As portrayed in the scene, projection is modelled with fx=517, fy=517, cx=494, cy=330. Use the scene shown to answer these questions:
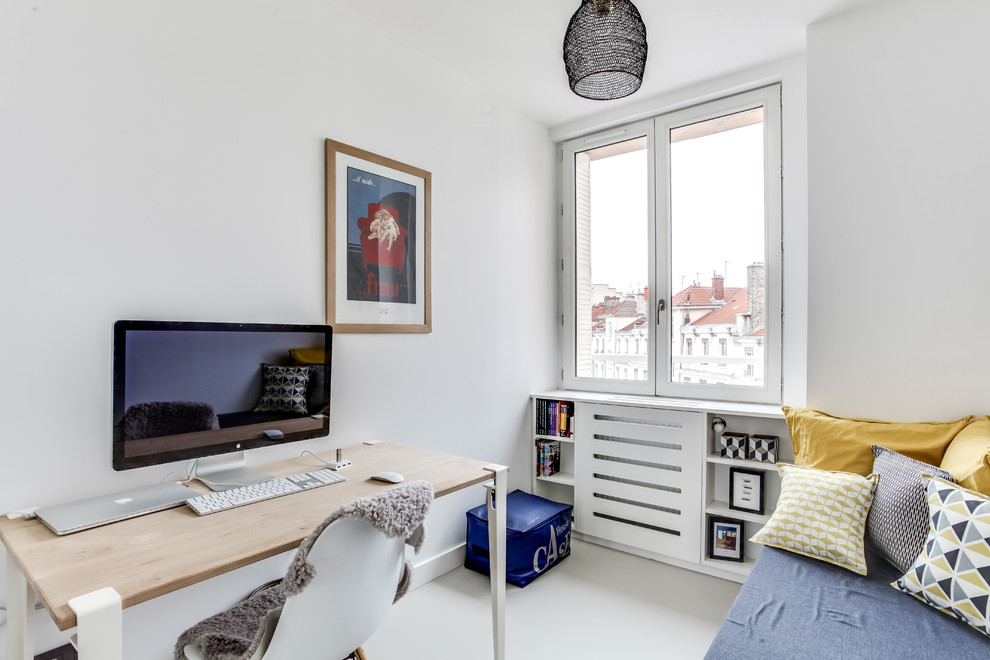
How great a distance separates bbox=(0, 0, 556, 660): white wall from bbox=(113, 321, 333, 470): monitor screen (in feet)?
0.63

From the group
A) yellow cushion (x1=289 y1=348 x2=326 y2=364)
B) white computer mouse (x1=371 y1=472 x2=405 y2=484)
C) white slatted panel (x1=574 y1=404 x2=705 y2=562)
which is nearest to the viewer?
white computer mouse (x1=371 y1=472 x2=405 y2=484)

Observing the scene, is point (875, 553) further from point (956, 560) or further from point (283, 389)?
point (283, 389)

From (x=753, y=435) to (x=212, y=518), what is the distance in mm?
2515

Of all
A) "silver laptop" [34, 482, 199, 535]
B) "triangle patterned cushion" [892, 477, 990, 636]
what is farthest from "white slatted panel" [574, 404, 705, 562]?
"silver laptop" [34, 482, 199, 535]

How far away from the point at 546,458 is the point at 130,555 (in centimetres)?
250

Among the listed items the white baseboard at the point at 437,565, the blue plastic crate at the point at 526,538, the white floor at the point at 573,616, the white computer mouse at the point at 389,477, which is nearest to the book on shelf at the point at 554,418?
the blue plastic crate at the point at 526,538

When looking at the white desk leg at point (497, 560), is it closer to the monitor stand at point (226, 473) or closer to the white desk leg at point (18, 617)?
the monitor stand at point (226, 473)

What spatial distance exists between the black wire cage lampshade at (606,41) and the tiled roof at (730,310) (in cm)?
155

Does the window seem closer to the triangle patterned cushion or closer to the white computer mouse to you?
the triangle patterned cushion

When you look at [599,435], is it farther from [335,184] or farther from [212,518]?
[212,518]

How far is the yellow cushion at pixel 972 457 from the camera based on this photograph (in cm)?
157

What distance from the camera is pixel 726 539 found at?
8.79 feet

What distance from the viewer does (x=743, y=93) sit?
289cm

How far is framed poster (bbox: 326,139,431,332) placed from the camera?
7.18ft
